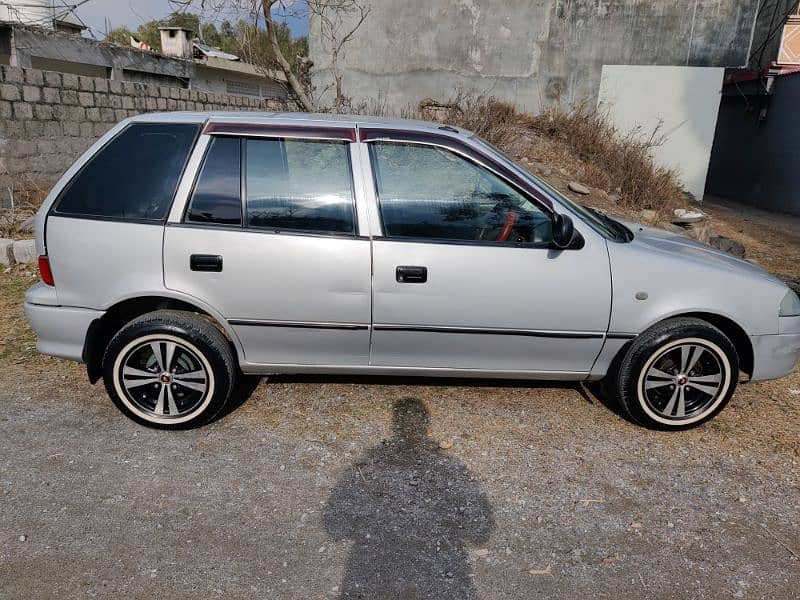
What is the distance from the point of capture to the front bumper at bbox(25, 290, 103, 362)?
345 cm

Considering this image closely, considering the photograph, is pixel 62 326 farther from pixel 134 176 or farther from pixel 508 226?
pixel 508 226

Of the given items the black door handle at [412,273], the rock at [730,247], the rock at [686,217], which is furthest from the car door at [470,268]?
the rock at [686,217]

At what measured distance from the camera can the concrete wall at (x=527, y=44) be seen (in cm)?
1280

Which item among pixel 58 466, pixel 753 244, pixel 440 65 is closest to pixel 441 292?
pixel 58 466

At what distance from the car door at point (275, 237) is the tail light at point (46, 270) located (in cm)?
72

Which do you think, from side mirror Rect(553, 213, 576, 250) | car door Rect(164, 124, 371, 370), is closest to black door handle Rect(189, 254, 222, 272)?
car door Rect(164, 124, 371, 370)

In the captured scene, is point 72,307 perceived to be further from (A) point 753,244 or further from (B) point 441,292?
(A) point 753,244

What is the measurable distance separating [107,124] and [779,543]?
11.5 meters

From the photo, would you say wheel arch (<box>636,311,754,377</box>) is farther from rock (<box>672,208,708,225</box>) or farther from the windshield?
rock (<box>672,208,708,225</box>)

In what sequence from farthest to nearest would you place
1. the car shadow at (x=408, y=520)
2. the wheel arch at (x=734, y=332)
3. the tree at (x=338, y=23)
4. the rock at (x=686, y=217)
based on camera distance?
the tree at (x=338, y=23) < the rock at (x=686, y=217) < the wheel arch at (x=734, y=332) < the car shadow at (x=408, y=520)

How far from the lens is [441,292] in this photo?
3373mm

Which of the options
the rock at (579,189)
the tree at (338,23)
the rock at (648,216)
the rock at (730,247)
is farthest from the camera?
the tree at (338,23)

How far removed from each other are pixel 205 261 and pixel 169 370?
734 mm

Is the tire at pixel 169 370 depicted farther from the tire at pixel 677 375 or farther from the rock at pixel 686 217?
the rock at pixel 686 217
